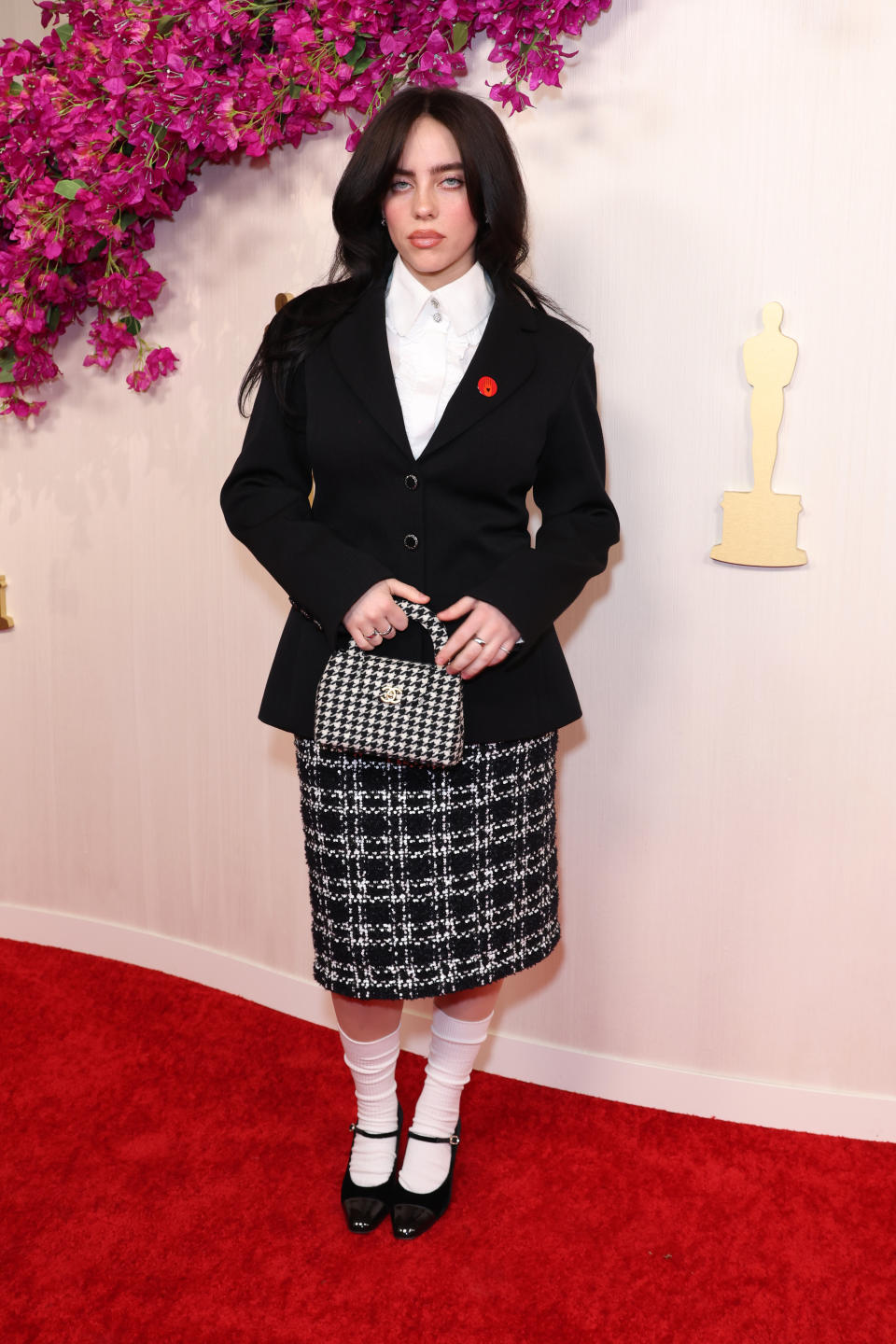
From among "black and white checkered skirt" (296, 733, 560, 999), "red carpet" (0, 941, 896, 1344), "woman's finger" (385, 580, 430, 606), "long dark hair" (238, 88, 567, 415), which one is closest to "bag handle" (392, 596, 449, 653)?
"woman's finger" (385, 580, 430, 606)

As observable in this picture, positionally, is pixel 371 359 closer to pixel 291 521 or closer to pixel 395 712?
pixel 291 521

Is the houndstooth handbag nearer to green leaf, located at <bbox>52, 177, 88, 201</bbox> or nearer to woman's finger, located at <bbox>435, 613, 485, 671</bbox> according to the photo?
woman's finger, located at <bbox>435, 613, 485, 671</bbox>

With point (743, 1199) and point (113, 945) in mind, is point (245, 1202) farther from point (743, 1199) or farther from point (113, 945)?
point (113, 945)

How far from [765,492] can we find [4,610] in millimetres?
1690

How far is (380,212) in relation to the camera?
1689mm

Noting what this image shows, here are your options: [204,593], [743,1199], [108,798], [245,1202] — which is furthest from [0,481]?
[743,1199]

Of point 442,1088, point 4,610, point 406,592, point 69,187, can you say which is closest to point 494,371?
point 406,592

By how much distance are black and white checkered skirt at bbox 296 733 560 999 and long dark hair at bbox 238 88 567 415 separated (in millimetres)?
568

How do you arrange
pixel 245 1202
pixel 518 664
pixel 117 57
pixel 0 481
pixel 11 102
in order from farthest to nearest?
pixel 0 481
pixel 11 102
pixel 117 57
pixel 245 1202
pixel 518 664

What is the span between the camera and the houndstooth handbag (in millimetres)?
1548

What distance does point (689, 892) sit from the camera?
2.07 meters

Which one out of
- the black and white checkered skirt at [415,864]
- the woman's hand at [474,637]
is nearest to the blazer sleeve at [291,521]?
the woman's hand at [474,637]

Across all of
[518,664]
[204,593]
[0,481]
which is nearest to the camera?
[518,664]

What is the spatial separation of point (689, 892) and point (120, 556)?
1.35 m
